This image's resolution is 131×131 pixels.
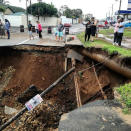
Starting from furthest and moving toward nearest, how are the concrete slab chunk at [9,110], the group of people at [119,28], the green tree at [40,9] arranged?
the green tree at [40,9], the group of people at [119,28], the concrete slab chunk at [9,110]

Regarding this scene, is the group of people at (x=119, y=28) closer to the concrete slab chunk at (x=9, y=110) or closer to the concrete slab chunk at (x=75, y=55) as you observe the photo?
the concrete slab chunk at (x=75, y=55)

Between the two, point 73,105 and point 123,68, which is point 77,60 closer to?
point 73,105

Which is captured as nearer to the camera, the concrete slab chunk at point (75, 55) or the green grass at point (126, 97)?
the green grass at point (126, 97)

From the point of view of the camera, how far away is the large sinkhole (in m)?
A: 6.88

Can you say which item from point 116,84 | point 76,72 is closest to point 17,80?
point 76,72

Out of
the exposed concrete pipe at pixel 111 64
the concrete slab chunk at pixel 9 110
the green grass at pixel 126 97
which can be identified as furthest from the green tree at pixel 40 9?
the green grass at pixel 126 97

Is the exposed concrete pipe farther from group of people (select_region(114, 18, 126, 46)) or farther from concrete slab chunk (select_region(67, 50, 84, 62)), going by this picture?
group of people (select_region(114, 18, 126, 46))

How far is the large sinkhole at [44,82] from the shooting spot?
6.88 m

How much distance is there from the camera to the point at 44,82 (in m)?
9.50

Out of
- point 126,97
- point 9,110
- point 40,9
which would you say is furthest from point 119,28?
point 40,9

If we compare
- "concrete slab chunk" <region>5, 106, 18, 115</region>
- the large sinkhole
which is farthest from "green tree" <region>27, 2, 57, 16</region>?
"concrete slab chunk" <region>5, 106, 18, 115</region>

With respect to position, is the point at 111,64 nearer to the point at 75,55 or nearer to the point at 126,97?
the point at 126,97

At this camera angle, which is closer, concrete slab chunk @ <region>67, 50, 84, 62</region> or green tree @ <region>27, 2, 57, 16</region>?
concrete slab chunk @ <region>67, 50, 84, 62</region>

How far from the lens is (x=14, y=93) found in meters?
9.22
